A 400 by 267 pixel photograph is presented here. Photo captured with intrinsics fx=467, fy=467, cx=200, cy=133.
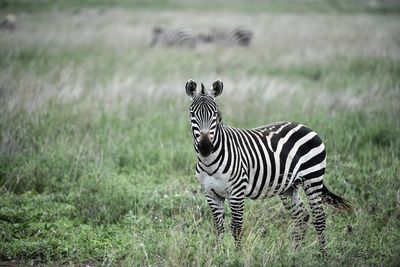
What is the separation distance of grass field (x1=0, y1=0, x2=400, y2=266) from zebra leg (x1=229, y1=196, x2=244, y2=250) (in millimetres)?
114

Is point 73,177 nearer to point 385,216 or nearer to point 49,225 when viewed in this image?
point 49,225

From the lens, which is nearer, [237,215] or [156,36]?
[237,215]

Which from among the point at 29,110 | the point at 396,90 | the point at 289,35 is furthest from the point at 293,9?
the point at 29,110

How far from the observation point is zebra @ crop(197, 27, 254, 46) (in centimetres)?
2092

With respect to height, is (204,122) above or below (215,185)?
above

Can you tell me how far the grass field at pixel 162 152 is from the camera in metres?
5.11

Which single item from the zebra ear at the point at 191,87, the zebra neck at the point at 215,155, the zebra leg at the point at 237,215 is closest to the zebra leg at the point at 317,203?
the zebra leg at the point at 237,215

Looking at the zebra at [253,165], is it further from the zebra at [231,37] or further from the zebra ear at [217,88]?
the zebra at [231,37]

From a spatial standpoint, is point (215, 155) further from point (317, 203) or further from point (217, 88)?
point (317, 203)

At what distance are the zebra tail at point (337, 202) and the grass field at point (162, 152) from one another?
24cm

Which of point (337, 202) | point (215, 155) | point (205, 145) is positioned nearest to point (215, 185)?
point (215, 155)

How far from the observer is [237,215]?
4.70 meters

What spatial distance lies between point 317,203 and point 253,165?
2.84 ft

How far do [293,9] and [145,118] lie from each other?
115 ft
